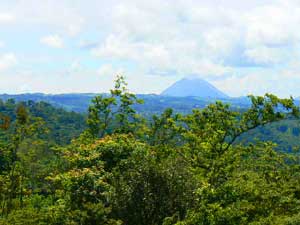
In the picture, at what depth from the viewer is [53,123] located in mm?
128875

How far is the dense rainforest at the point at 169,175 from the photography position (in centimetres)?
1427

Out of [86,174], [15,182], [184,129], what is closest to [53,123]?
[15,182]

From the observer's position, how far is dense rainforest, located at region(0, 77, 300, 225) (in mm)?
14266

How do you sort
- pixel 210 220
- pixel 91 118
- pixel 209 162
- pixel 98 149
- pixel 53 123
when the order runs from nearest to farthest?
pixel 210 220 < pixel 98 149 < pixel 209 162 < pixel 91 118 < pixel 53 123

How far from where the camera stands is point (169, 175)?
1441 cm

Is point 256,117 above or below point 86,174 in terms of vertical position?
above

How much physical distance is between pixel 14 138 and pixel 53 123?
102286mm

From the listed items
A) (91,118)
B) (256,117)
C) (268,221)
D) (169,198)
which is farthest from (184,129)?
(268,221)

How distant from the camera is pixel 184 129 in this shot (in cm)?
2602

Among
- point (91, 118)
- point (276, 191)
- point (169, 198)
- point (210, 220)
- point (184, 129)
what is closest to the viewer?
point (210, 220)

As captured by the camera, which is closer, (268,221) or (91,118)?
(268,221)

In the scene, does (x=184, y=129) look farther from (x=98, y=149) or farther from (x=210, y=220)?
(x=210, y=220)

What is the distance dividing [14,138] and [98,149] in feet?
37.3

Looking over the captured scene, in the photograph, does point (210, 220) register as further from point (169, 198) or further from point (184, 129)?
point (184, 129)
